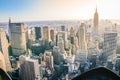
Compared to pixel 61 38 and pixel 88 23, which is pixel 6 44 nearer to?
pixel 61 38

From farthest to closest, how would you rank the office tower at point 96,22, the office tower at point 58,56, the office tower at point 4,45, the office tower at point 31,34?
the office tower at point 31,34
the office tower at point 58,56
the office tower at point 4,45
the office tower at point 96,22

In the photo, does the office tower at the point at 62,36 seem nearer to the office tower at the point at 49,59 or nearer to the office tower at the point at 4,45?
the office tower at the point at 49,59

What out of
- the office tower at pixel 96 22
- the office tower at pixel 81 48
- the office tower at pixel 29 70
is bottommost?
the office tower at pixel 29 70

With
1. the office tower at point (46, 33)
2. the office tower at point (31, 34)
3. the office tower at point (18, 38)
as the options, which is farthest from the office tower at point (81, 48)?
the office tower at point (18, 38)

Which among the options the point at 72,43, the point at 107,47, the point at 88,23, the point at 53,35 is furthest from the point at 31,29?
the point at 107,47

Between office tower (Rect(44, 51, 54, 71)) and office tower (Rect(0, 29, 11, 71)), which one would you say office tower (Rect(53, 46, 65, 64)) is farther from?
office tower (Rect(0, 29, 11, 71))
